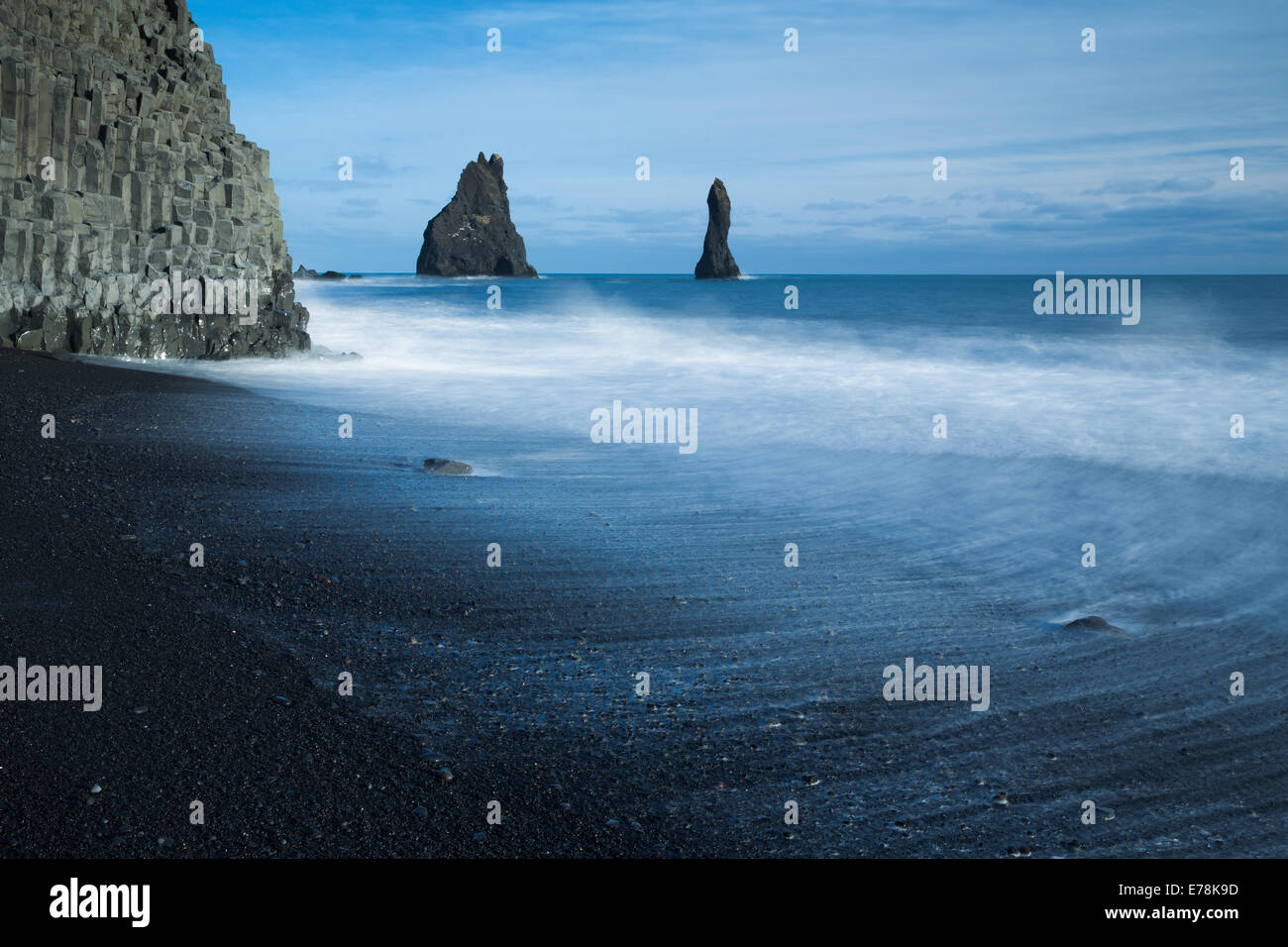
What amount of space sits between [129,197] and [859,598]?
16.6 meters

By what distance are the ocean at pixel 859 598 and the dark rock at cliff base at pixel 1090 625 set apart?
69mm

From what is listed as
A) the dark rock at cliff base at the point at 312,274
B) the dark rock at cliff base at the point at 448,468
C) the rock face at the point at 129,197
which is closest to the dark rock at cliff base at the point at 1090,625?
the dark rock at cliff base at the point at 448,468

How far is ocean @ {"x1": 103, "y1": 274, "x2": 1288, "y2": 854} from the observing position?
3.98 m

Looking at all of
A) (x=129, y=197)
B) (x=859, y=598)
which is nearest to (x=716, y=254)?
(x=129, y=197)

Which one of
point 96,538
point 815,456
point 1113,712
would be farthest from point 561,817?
point 815,456

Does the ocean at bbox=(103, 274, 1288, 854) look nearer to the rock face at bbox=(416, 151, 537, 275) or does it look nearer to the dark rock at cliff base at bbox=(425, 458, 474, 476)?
the dark rock at cliff base at bbox=(425, 458, 474, 476)

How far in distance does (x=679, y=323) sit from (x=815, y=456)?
28123mm

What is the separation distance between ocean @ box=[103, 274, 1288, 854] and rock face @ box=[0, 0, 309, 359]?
2.21m

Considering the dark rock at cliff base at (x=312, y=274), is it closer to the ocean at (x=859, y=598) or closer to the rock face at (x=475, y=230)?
the rock face at (x=475, y=230)

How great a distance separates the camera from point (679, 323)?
39.5m

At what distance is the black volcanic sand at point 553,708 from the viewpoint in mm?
3592

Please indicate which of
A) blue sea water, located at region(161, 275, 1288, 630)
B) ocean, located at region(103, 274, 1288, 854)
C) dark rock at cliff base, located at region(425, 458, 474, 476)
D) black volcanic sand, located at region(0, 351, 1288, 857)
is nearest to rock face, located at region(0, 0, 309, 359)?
blue sea water, located at region(161, 275, 1288, 630)
